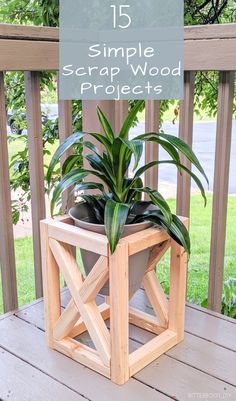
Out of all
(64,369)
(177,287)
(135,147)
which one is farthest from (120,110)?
(64,369)

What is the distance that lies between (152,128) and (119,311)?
67 cm

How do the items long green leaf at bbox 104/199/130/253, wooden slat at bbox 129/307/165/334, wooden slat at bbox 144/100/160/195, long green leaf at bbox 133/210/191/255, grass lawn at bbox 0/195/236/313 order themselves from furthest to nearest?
grass lawn at bbox 0/195/236/313, wooden slat at bbox 144/100/160/195, wooden slat at bbox 129/307/165/334, long green leaf at bbox 133/210/191/255, long green leaf at bbox 104/199/130/253

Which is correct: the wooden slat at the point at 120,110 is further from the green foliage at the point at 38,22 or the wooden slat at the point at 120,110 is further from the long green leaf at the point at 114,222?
the long green leaf at the point at 114,222

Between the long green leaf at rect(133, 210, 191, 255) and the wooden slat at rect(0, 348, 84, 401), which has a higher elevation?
the long green leaf at rect(133, 210, 191, 255)

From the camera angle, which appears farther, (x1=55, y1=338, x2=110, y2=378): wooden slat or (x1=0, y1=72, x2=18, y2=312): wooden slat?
(x1=0, y1=72, x2=18, y2=312): wooden slat

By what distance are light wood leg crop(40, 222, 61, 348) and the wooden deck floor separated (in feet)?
0.26

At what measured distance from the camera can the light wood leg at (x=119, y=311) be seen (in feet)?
3.37

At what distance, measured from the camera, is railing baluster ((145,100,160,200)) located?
146 centimetres

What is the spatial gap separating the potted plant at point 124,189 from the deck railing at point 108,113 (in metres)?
0.26

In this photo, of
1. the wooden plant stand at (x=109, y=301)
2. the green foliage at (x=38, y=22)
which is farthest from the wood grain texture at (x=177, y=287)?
the green foliage at (x=38, y=22)

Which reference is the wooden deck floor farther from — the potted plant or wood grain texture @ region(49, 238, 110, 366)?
the potted plant

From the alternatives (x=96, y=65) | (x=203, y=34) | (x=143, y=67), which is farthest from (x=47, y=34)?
(x=203, y=34)

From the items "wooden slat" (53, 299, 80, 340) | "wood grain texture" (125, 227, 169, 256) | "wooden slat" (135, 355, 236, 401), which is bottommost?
"wooden slat" (135, 355, 236, 401)

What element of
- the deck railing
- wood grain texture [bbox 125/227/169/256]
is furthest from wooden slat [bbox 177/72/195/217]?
wood grain texture [bbox 125/227/169/256]
